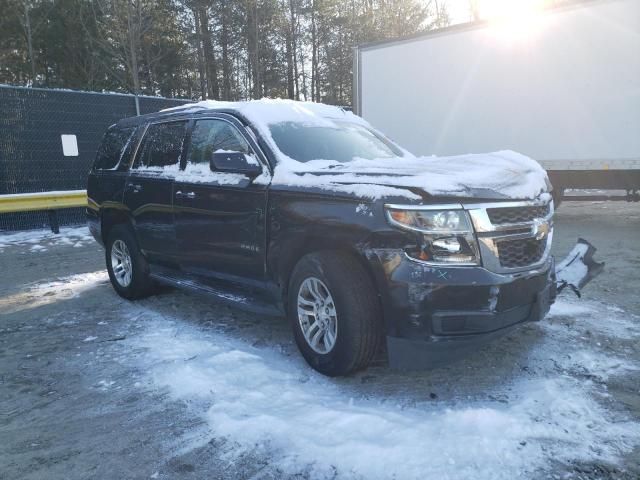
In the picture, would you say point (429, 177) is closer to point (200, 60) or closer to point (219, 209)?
point (219, 209)

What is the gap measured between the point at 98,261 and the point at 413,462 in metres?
6.63

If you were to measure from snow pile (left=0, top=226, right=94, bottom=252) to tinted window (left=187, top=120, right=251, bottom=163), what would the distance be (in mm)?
5698

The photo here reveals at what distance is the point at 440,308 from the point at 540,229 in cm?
97

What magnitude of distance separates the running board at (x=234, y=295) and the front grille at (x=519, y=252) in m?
1.56

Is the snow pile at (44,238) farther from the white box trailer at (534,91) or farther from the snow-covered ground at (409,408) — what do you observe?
the white box trailer at (534,91)

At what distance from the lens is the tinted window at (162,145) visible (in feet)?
15.5

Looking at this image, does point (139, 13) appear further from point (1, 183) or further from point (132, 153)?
point (132, 153)

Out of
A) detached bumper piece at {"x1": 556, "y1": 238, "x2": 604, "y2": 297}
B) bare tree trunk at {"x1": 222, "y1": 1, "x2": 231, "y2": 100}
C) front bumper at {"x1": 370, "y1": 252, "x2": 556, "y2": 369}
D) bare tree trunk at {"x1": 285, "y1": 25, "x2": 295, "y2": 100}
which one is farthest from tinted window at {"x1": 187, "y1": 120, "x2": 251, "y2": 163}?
bare tree trunk at {"x1": 285, "y1": 25, "x2": 295, "y2": 100}

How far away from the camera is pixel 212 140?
14.3 ft

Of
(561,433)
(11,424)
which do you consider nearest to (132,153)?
(11,424)

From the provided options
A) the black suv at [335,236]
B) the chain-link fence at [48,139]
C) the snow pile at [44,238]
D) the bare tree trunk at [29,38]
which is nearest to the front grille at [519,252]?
the black suv at [335,236]

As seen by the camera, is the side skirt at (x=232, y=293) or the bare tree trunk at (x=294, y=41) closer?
the side skirt at (x=232, y=293)

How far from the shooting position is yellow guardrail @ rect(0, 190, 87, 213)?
9.85 m

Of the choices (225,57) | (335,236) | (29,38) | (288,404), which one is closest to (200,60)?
(225,57)
